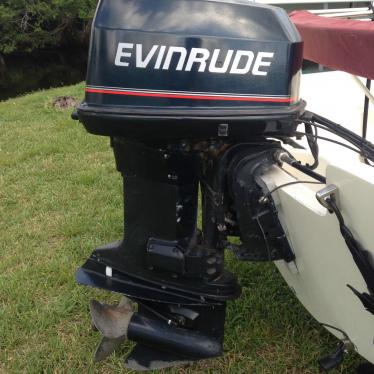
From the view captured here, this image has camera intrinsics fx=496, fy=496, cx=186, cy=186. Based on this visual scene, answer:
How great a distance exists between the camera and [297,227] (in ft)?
4.68

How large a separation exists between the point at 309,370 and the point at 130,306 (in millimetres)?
691

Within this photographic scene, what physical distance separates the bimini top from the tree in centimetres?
1663

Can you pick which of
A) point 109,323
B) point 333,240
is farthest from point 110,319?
point 333,240

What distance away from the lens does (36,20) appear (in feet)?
59.3

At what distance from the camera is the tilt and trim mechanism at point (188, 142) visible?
4.42 feet

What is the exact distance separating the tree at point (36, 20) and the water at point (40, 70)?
680mm

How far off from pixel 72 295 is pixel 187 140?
3.68 ft

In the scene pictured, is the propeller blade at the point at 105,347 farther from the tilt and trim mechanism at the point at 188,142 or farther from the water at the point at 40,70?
the water at the point at 40,70

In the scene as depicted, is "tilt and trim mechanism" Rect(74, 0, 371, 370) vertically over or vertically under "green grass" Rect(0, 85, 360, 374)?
over

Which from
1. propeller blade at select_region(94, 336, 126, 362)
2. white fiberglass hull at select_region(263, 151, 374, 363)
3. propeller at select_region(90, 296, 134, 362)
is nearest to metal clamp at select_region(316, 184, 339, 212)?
white fiberglass hull at select_region(263, 151, 374, 363)

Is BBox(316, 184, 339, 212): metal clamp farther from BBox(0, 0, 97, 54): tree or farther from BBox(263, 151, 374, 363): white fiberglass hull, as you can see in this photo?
BBox(0, 0, 97, 54): tree

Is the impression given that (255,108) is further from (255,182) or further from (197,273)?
(197,273)

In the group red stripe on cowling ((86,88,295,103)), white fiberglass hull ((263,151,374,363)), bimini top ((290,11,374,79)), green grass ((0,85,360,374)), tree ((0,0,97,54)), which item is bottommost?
tree ((0,0,97,54))

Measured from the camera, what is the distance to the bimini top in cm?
161
